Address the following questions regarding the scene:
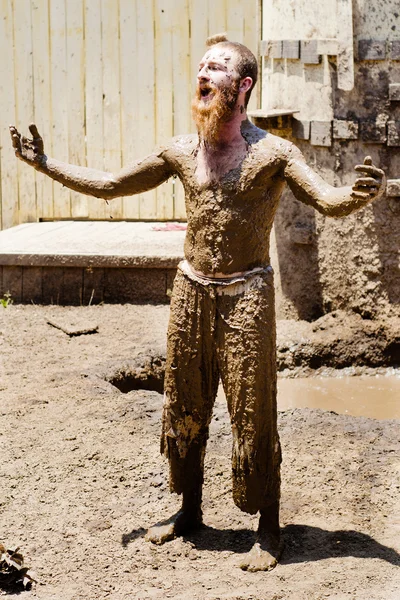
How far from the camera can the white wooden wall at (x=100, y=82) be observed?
347 inches

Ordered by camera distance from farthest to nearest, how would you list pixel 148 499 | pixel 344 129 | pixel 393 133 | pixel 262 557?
pixel 344 129 < pixel 393 133 < pixel 148 499 < pixel 262 557

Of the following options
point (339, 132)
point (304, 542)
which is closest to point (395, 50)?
point (339, 132)

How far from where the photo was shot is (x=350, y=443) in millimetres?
5484

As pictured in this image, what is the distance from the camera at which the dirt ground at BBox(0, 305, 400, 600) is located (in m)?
4.11

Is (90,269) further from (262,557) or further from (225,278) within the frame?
(262,557)

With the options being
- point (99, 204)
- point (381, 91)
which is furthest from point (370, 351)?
point (99, 204)

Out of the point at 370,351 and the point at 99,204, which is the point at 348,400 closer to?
the point at 370,351

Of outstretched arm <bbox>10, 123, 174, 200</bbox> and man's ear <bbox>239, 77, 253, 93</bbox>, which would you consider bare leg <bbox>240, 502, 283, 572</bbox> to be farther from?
man's ear <bbox>239, 77, 253, 93</bbox>

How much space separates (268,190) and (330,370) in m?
3.34

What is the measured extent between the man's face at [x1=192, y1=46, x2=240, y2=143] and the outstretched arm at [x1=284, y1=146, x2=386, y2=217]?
31cm

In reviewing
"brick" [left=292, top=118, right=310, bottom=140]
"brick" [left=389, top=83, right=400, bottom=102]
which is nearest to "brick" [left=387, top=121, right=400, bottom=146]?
"brick" [left=389, top=83, right=400, bottom=102]

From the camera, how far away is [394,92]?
7090 mm

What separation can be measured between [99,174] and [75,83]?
191 inches

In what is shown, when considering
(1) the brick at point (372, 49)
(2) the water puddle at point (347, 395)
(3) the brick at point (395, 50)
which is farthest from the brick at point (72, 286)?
(3) the brick at point (395, 50)
